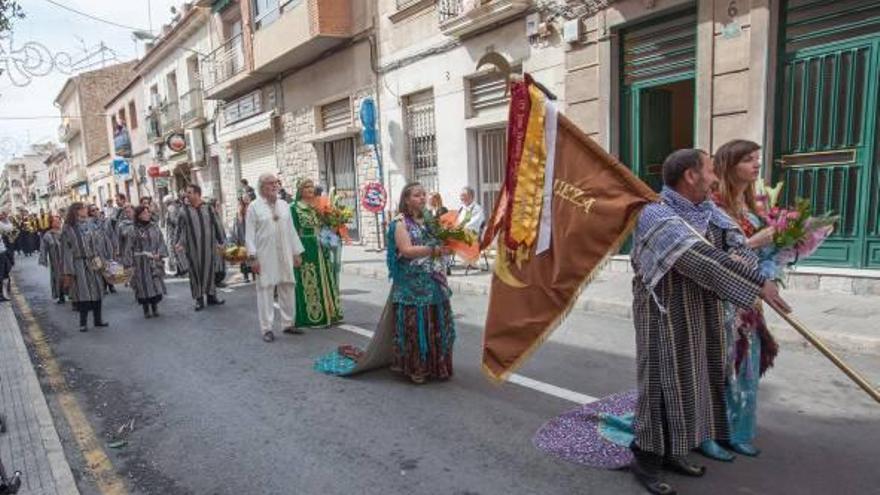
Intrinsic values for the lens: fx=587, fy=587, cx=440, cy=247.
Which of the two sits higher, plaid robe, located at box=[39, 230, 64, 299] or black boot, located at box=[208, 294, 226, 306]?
plaid robe, located at box=[39, 230, 64, 299]

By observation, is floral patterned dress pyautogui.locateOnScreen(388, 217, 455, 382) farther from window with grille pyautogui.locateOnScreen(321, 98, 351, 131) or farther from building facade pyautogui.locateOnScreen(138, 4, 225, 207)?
building facade pyautogui.locateOnScreen(138, 4, 225, 207)

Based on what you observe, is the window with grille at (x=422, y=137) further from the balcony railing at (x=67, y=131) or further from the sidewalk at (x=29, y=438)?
the balcony railing at (x=67, y=131)

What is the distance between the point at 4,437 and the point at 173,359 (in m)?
2.07

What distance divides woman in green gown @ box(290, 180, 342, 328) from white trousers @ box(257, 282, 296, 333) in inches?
6.1

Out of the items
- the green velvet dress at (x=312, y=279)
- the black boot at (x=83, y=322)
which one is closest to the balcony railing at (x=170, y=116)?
the black boot at (x=83, y=322)

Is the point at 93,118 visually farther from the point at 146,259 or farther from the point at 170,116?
the point at 146,259

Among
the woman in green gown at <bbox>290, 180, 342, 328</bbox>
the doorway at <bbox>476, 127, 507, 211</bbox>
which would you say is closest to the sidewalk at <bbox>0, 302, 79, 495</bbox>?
the woman in green gown at <bbox>290, 180, 342, 328</bbox>

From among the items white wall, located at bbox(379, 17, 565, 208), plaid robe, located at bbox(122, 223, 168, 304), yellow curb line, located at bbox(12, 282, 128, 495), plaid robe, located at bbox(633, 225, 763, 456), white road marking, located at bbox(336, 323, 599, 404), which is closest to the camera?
plaid robe, located at bbox(633, 225, 763, 456)

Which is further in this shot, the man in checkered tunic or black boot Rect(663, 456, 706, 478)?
black boot Rect(663, 456, 706, 478)

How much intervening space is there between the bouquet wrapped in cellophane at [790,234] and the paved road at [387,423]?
1.10 meters

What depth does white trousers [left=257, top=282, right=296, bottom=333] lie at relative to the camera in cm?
664

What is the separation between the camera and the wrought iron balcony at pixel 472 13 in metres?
10.2

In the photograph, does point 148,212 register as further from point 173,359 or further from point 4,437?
point 4,437

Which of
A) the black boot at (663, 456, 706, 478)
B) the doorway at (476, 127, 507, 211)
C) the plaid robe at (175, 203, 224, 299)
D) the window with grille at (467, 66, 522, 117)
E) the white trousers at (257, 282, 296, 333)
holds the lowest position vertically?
the black boot at (663, 456, 706, 478)
